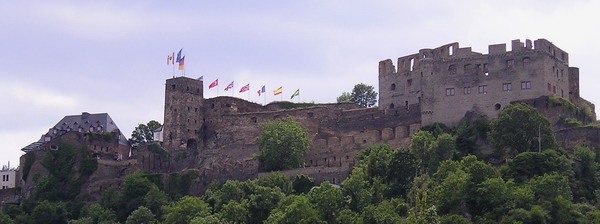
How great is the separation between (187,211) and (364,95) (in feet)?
117

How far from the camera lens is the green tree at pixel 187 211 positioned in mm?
85562

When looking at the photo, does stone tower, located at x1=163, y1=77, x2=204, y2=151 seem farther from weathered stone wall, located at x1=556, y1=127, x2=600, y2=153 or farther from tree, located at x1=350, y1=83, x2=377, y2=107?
weathered stone wall, located at x1=556, y1=127, x2=600, y2=153

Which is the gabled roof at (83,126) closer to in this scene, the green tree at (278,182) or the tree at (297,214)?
the green tree at (278,182)

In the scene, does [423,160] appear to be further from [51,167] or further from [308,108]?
[51,167]

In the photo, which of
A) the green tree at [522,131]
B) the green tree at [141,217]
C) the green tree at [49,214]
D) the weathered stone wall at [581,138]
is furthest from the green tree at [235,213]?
the weathered stone wall at [581,138]

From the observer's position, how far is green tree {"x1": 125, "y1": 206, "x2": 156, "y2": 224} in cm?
8944

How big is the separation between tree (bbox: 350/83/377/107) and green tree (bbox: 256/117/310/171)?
69.6ft

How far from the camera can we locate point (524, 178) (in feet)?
261

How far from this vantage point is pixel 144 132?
374 ft

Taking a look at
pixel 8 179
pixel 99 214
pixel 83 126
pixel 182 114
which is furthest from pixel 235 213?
pixel 8 179

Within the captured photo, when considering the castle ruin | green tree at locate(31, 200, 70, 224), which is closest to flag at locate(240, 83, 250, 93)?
the castle ruin

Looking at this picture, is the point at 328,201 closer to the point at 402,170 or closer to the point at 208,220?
the point at 402,170

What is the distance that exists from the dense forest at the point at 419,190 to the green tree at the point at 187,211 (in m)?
0.09

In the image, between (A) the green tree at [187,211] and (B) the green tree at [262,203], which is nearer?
(B) the green tree at [262,203]
